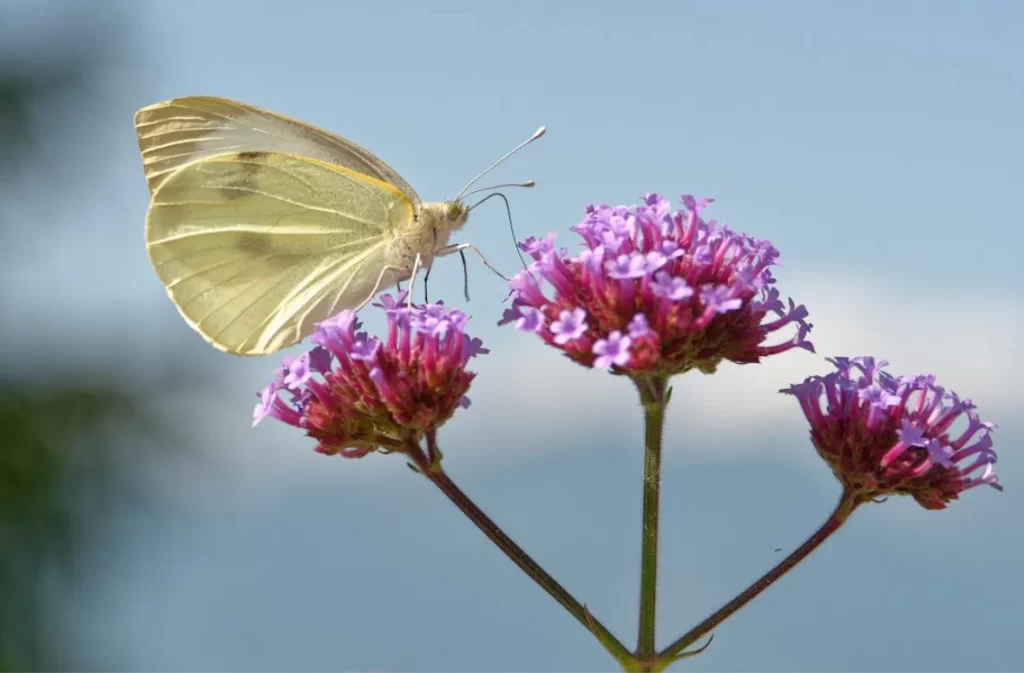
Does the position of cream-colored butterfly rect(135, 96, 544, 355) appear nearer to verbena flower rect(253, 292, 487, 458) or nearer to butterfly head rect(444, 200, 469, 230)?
butterfly head rect(444, 200, 469, 230)

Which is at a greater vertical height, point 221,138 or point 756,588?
point 221,138

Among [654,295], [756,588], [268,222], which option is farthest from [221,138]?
[756,588]

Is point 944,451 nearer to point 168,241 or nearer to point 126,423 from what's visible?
point 168,241

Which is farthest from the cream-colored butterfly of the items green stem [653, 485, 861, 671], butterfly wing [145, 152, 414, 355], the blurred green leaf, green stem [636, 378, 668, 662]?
the blurred green leaf

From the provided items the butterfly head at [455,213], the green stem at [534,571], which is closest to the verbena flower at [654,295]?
the green stem at [534,571]

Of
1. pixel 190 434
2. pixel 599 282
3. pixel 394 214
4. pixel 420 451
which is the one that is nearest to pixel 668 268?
pixel 599 282

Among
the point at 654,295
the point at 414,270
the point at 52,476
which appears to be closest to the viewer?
the point at 654,295

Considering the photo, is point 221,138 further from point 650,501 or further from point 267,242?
point 650,501

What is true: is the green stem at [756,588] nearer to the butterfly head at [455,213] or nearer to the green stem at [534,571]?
the green stem at [534,571]
